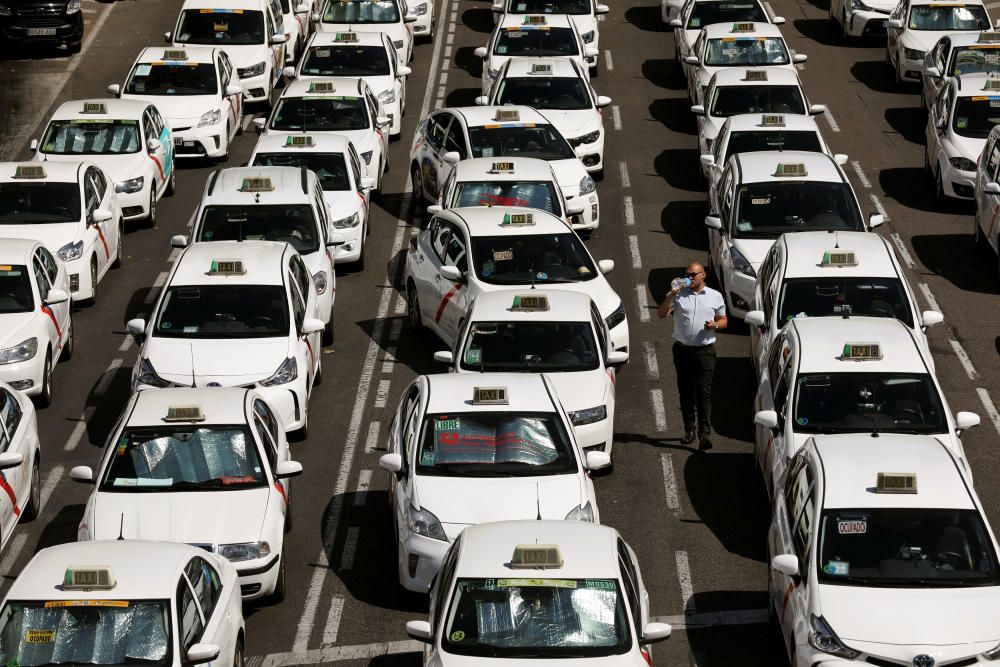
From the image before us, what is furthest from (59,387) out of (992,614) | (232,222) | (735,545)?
(992,614)

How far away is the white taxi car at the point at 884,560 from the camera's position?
12469mm

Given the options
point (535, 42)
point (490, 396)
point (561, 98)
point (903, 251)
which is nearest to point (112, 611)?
point (490, 396)

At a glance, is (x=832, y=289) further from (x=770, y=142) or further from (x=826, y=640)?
(x=826, y=640)

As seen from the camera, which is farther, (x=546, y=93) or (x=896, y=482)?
(x=546, y=93)

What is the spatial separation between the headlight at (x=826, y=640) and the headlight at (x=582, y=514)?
2.58m

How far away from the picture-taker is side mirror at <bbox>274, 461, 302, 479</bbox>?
50.4 feet

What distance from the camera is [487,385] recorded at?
52.2 ft

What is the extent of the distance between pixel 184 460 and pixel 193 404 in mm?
602

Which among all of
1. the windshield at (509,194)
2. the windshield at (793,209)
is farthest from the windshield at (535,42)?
the windshield at (793,209)

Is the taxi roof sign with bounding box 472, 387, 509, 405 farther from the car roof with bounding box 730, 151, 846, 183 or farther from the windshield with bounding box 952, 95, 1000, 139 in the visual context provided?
the windshield with bounding box 952, 95, 1000, 139

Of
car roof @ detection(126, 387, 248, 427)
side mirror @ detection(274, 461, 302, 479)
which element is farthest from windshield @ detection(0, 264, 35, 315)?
side mirror @ detection(274, 461, 302, 479)

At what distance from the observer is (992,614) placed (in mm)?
12609

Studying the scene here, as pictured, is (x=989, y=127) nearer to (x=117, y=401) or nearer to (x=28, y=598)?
(x=117, y=401)

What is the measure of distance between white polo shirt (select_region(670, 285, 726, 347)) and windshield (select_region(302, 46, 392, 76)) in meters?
13.9
